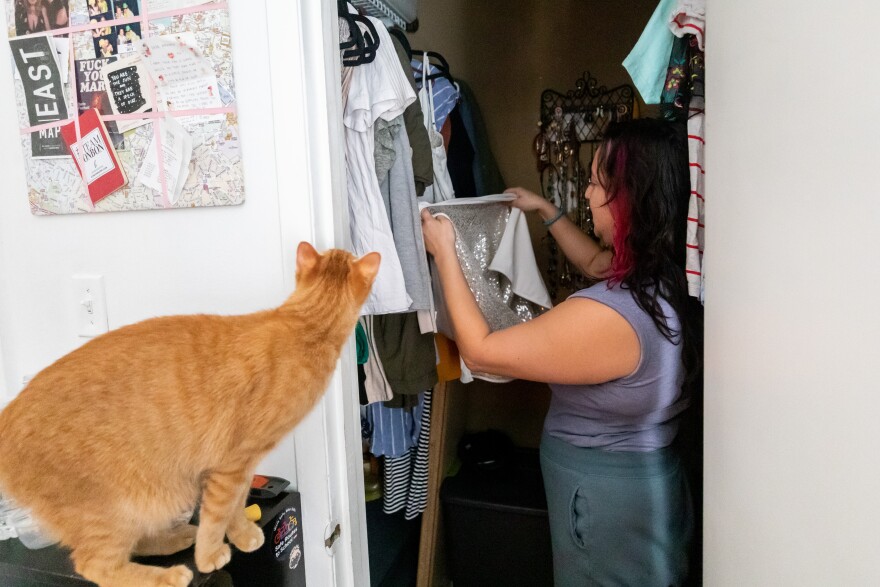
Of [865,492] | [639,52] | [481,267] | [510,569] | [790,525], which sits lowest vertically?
[510,569]

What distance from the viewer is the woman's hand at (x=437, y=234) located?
1.26 m

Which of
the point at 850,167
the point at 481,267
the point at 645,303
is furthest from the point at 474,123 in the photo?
the point at 850,167

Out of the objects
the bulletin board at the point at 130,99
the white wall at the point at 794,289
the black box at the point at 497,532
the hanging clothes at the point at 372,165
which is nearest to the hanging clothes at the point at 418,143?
the hanging clothes at the point at 372,165

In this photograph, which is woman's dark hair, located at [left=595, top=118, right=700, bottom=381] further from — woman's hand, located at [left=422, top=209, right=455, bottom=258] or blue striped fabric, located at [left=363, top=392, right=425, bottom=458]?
blue striped fabric, located at [left=363, top=392, right=425, bottom=458]

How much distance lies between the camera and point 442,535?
1951 mm

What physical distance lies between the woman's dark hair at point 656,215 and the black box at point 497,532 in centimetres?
94

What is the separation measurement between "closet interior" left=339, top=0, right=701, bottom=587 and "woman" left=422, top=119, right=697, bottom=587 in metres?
0.25

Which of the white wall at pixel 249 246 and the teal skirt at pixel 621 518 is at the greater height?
the white wall at pixel 249 246

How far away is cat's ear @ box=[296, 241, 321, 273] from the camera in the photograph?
0.74 m

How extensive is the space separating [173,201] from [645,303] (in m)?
0.88

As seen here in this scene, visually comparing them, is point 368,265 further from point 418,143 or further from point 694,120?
point 694,120

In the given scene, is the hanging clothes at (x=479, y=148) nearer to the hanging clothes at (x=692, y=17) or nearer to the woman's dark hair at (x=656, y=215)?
the woman's dark hair at (x=656, y=215)

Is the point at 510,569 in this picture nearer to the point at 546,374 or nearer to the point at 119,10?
the point at 546,374

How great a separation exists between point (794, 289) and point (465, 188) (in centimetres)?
138
